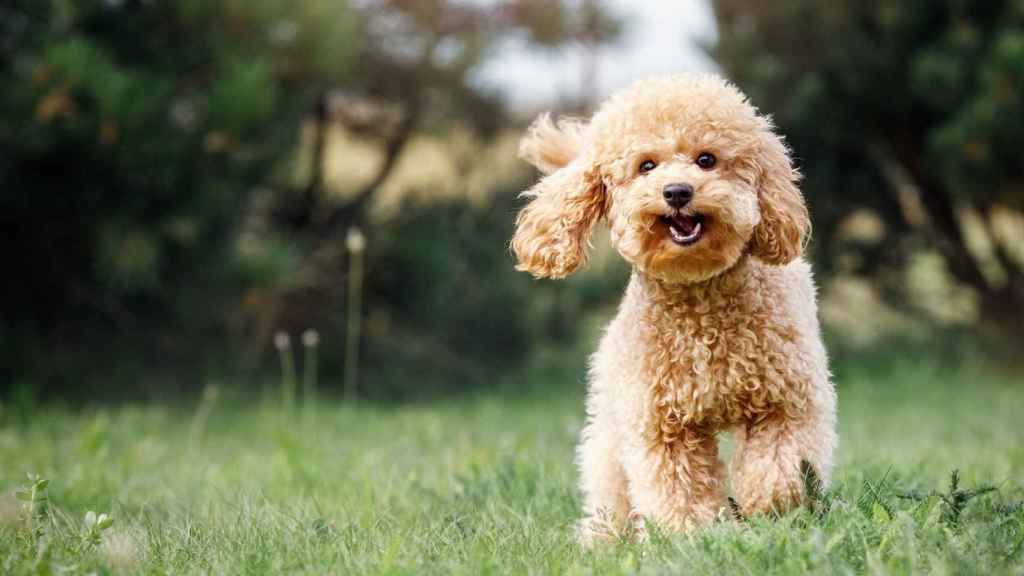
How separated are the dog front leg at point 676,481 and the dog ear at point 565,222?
0.60 metres

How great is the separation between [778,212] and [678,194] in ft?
1.06

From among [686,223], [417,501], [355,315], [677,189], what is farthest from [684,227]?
[355,315]

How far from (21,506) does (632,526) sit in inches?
73.3

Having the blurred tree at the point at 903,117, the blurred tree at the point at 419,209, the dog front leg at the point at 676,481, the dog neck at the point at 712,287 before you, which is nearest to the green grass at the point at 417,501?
the dog front leg at the point at 676,481

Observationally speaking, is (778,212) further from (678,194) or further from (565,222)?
(565,222)

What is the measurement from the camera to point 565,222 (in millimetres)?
3418

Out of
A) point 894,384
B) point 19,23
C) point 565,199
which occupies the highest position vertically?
point 19,23

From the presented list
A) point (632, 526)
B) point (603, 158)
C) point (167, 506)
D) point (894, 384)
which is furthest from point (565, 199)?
point (894, 384)

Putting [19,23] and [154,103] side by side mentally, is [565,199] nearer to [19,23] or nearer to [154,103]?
[154,103]

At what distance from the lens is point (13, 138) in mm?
6270

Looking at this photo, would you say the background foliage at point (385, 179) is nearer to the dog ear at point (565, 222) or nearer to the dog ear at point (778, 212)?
the dog ear at point (565, 222)

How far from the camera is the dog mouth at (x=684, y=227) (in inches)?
121

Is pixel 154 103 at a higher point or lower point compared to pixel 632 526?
higher

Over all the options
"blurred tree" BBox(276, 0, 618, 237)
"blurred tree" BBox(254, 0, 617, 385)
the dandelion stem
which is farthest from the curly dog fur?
"blurred tree" BBox(276, 0, 618, 237)
